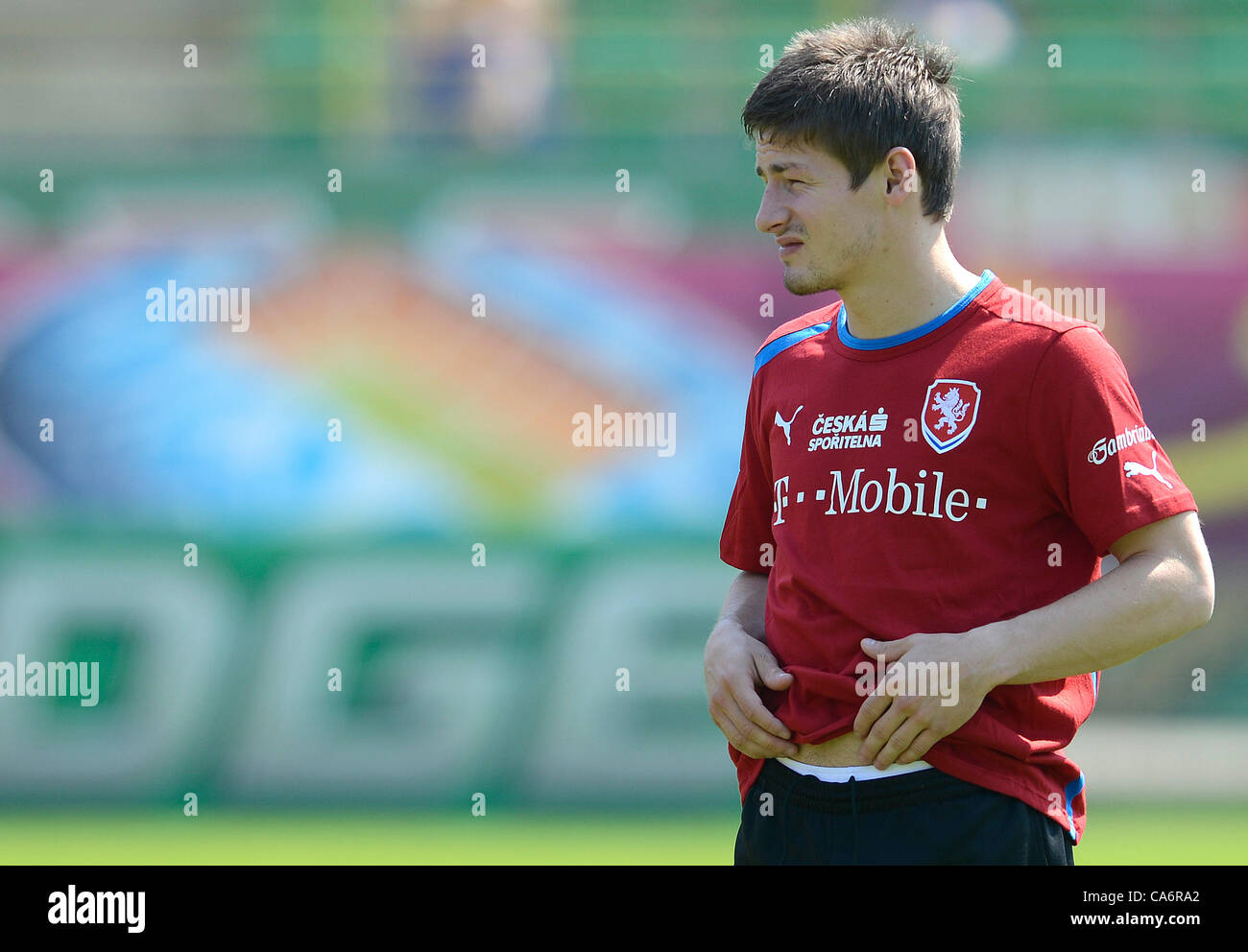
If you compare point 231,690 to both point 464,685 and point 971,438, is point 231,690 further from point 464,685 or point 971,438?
point 971,438

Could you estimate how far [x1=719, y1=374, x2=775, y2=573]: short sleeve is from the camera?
211cm

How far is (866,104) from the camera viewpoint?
1839 mm

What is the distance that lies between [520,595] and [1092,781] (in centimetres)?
218

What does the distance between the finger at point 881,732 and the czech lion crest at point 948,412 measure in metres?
0.35

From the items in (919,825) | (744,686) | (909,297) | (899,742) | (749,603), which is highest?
(909,297)

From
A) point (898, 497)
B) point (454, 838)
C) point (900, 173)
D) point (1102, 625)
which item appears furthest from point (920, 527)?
point (454, 838)

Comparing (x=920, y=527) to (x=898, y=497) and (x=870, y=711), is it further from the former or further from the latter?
(x=870, y=711)

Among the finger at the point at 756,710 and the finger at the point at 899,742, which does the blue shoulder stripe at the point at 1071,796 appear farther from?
the finger at the point at 756,710

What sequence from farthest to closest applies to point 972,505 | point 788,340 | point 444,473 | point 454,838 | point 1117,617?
point 444,473 → point 454,838 → point 788,340 → point 972,505 → point 1117,617

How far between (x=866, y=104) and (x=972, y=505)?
572 millimetres

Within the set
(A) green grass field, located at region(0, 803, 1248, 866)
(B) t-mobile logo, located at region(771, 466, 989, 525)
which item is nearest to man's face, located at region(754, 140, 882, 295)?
(B) t-mobile logo, located at region(771, 466, 989, 525)
